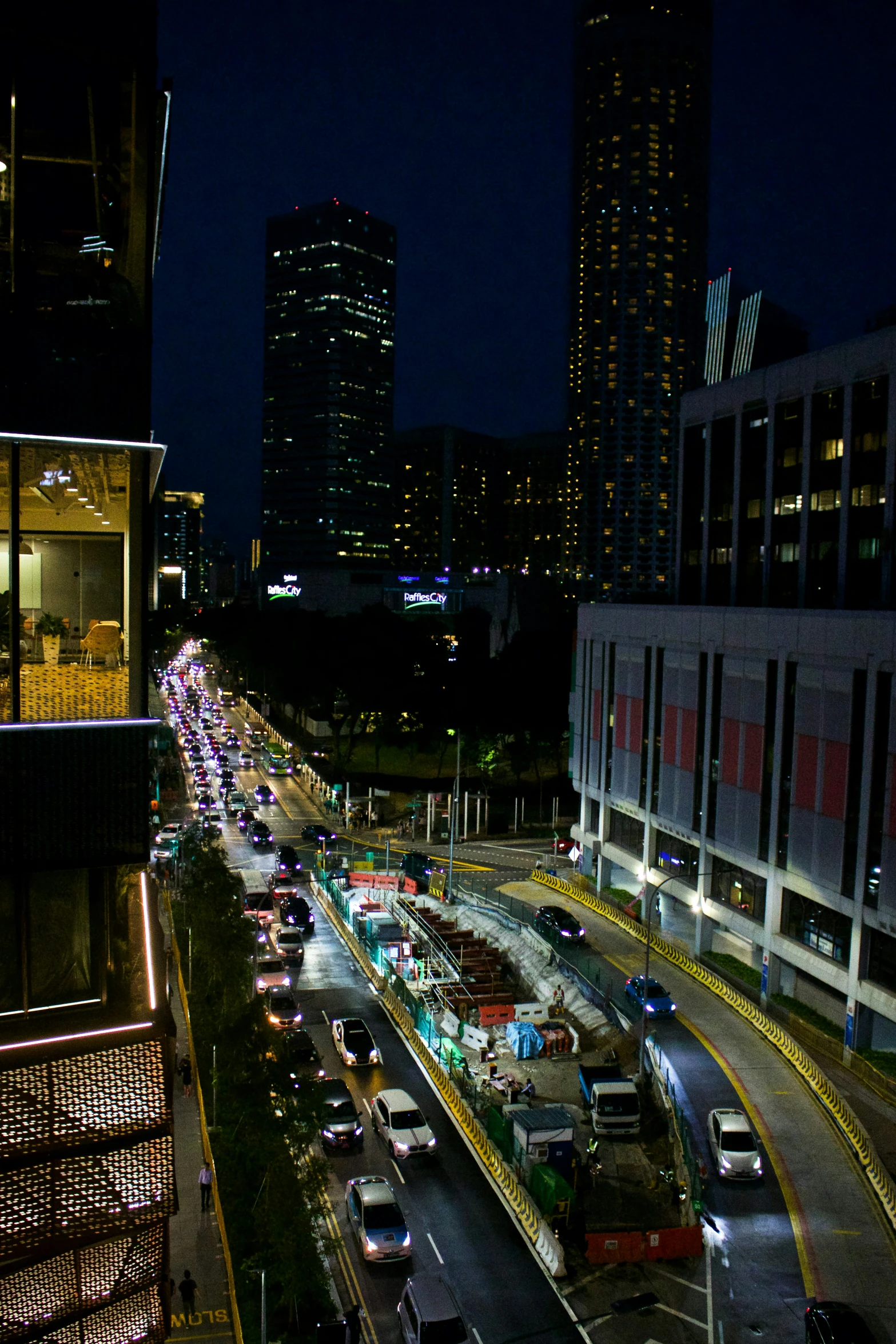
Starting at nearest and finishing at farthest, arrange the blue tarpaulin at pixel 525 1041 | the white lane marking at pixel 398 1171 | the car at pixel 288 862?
the white lane marking at pixel 398 1171 → the blue tarpaulin at pixel 525 1041 → the car at pixel 288 862

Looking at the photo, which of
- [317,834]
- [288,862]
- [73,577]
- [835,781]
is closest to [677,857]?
[835,781]

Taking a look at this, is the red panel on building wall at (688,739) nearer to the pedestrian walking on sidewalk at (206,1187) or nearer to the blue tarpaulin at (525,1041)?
the blue tarpaulin at (525,1041)

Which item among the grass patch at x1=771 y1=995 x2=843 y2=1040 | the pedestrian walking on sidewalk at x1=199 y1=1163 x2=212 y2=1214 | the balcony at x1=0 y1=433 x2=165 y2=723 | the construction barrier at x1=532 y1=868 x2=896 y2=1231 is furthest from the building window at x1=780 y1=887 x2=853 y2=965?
the balcony at x1=0 y1=433 x2=165 y2=723

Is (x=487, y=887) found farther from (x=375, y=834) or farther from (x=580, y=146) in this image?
(x=580, y=146)

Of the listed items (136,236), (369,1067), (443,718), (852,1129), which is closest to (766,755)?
(852,1129)

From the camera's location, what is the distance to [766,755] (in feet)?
107

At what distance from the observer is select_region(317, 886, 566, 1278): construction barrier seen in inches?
723

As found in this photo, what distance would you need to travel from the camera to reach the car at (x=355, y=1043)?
26469 mm

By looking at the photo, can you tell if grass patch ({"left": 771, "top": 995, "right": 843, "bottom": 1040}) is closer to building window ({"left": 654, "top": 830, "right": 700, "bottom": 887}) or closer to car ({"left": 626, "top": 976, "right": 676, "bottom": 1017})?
car ({"left": 626, "top": 976, "right": 676, "bottom": 1017})

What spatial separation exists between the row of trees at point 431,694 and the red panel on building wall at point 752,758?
100 ft

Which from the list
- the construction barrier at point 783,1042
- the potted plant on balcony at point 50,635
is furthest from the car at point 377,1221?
the potted plant on balcony at point 50,635

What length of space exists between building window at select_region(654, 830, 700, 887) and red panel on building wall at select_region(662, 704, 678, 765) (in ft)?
9.56

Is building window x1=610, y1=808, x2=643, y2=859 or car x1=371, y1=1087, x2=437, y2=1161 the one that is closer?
car x1=371, y1=1087, x2=437, y2=1161

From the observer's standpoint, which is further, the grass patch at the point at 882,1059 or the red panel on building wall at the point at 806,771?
the red panel on building wall at the point at 806,771
